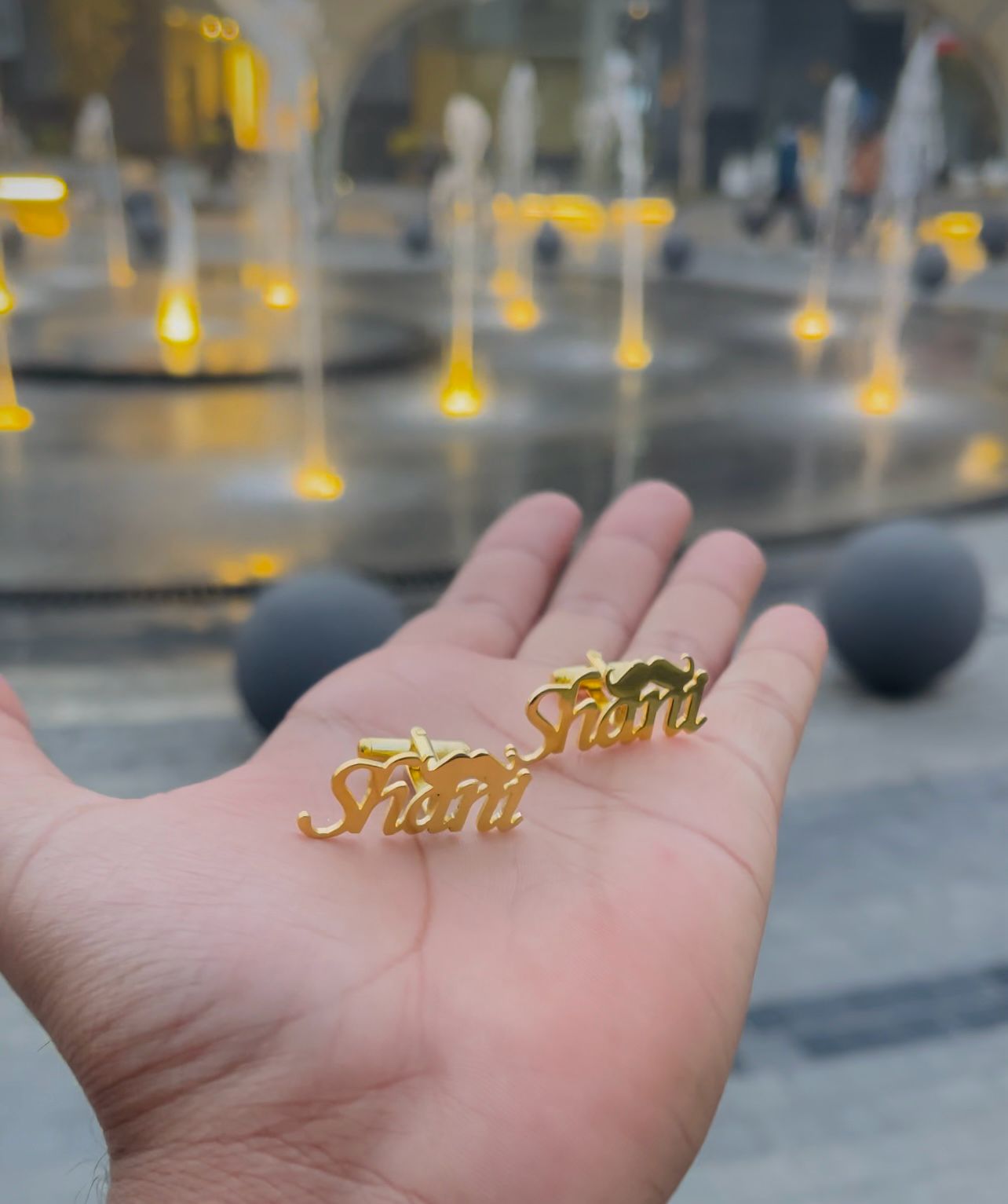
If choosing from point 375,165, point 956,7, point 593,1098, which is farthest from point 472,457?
point 375,165

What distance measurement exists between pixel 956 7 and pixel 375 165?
20.8 metres

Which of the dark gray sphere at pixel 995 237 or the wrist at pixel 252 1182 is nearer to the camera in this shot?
the wrist at pixel 252 1182

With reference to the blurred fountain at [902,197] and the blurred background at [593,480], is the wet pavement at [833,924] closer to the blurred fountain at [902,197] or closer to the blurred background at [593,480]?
the blurred background at [593,480]

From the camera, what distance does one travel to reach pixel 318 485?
9133 millimetres

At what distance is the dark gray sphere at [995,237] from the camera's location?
2497 centimetres

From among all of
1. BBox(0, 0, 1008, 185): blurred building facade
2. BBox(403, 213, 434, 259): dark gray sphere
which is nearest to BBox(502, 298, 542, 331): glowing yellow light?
BBox(403, 213, 434, 259): dark gray sphere

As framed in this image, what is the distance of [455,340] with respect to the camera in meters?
16.1

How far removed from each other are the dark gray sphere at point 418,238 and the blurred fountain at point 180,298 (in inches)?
177

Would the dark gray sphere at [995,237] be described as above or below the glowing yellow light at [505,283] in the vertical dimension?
above

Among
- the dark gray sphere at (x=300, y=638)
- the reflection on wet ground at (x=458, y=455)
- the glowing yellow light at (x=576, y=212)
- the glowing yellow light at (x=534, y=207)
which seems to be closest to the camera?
the dark gray sphere at (x=300, y=638)

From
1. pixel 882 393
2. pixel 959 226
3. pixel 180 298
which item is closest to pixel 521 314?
pixel 180 298

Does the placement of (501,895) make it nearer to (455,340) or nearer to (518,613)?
(518,613)

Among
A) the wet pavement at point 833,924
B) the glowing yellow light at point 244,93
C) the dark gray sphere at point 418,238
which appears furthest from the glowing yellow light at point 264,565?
the glowing yellow light at point 244,93

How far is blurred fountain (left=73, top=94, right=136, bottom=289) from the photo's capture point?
1309 inches
